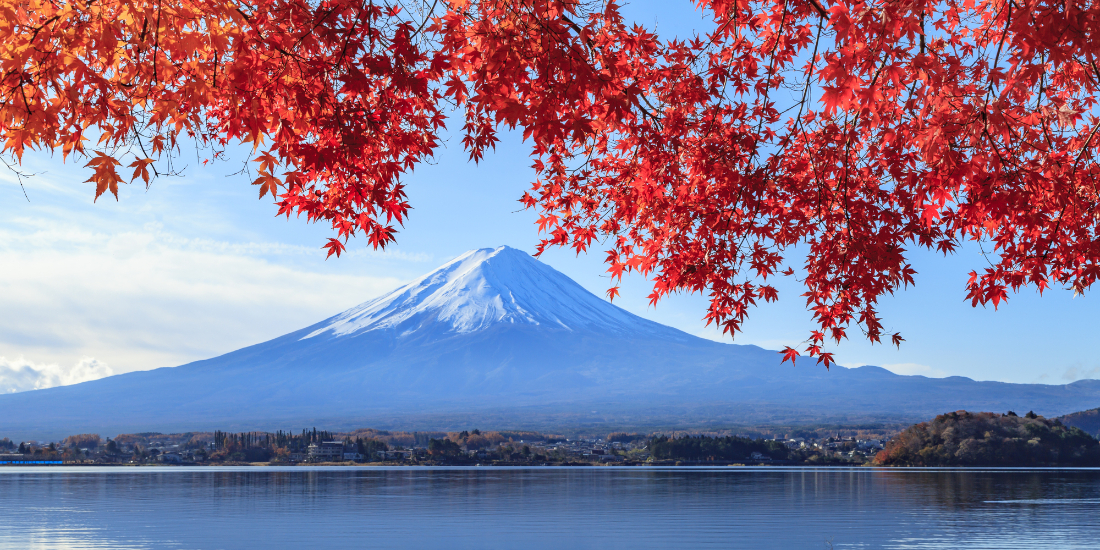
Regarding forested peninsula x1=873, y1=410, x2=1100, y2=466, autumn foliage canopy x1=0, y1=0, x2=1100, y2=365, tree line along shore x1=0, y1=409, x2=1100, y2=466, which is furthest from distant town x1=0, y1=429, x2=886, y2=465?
autumn foliage canopy x1=0, y1=0, x2=1100, y2=365

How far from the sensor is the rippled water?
167 feet

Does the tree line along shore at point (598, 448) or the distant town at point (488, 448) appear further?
the distant town at point (488, 448)

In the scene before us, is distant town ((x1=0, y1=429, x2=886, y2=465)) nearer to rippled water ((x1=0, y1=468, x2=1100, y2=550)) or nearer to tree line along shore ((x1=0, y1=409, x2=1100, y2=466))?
tree line along shore ((x1=0, y1=409, x2=1100, y2=466))

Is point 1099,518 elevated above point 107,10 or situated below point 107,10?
below

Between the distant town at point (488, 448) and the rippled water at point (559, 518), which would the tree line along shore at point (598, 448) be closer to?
the distant town at point (488, 448)

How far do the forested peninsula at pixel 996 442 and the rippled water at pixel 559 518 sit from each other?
48.0 ft

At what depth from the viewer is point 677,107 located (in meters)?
10.7

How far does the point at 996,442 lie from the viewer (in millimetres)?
122750

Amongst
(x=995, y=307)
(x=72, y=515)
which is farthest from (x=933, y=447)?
(x=995, y=307)

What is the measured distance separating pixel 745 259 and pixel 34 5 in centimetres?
829

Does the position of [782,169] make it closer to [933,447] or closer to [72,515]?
[72,515]

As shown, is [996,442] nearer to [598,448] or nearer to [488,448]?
[598,448]

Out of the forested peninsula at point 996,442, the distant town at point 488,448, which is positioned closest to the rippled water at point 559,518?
the forested peninsula at point 996,442

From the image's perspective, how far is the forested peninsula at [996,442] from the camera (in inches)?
4601
